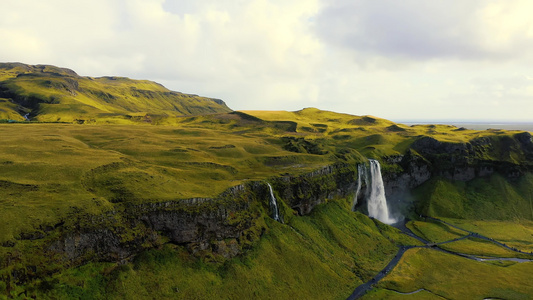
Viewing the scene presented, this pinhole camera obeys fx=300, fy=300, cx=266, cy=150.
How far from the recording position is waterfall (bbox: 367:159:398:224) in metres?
128

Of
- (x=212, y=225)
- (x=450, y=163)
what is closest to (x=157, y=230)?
(x=212, y=225)

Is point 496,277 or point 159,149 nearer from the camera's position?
point 496,277

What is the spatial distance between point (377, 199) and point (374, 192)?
3.22 meters

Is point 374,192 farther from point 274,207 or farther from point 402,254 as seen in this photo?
point 274,207

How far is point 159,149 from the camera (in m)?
97.1

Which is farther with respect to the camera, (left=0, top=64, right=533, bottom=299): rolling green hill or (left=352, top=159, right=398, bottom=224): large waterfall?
(left=352, top=159, right=398, bottom=224): large waterfall

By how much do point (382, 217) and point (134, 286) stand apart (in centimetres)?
10678

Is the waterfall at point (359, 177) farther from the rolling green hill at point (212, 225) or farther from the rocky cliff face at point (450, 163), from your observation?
the rocky cliff face at point (450, 163)

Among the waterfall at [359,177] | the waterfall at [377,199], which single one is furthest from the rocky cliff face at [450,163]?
the waterfall at [359,177]

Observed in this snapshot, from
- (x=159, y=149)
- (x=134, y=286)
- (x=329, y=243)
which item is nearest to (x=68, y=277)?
(x=134, y=286)

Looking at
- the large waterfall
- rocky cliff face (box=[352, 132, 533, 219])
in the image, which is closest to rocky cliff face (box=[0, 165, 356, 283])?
the large waterfall

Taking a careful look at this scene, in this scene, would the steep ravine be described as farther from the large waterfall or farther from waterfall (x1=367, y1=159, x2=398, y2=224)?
waterfall (x1=367, y1=159, x2=398, y2=224)

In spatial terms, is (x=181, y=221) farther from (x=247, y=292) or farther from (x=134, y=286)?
(x=247, y=292)

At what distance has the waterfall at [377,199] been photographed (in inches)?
5049
